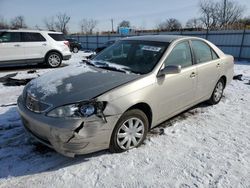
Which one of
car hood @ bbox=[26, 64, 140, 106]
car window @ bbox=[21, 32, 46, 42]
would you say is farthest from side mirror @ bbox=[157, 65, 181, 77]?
car window @ bbox=[21, 32, 46, 42]

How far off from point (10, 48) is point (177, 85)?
8.19 metres

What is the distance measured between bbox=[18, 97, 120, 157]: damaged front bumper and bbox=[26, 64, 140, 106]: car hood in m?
0.24

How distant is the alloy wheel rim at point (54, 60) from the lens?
10.8 metres

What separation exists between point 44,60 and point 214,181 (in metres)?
9.44

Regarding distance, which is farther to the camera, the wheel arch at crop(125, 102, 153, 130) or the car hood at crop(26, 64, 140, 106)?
the wheel arch at crop(125, 102, 153, 130)

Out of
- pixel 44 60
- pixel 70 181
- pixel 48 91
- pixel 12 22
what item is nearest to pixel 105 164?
pixel 70 181

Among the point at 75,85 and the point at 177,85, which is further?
the point at 177,85

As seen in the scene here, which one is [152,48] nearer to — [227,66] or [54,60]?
[227,66]

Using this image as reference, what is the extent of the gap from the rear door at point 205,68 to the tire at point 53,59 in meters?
7.67

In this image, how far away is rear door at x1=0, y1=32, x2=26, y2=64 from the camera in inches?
377

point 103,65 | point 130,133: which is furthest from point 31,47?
point 130,133

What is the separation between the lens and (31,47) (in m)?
10.1

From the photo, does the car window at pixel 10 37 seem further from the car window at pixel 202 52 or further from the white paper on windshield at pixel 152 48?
the car window at pixel 202 52

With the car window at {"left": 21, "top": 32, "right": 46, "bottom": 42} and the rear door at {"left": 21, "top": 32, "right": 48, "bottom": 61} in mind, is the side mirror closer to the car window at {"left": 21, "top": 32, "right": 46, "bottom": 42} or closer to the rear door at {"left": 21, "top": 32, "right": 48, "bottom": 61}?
the rear door at {"left": 21, "top": 32, "right": 48, "bottom": 61}
